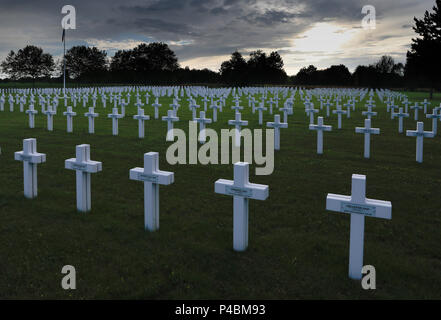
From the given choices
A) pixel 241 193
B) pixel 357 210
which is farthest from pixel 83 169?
pixel 357 210

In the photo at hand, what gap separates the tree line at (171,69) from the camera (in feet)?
322

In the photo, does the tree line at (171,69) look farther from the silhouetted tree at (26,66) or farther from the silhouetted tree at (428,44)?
the silhouetted tree at (428,44)

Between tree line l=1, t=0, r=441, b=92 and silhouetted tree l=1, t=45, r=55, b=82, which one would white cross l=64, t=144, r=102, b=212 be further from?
silhouetted tree l=1, t=45, r=55, b=82

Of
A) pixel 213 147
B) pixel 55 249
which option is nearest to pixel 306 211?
pixel 55 249

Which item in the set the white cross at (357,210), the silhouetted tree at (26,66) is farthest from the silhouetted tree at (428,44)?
the silhouetted tree at (26,66)

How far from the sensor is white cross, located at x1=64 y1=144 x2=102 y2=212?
5113 millimetres

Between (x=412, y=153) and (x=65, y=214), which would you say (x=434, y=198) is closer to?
(x=412, y=153)

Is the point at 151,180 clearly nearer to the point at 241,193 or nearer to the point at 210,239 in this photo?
the point at 210,239

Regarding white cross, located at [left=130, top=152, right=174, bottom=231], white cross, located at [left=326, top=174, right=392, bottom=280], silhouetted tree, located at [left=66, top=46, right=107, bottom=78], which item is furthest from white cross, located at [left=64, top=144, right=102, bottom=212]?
silhouetted tree, located at [left=66, top=46, right=107, bottom=78]

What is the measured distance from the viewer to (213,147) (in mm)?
11227

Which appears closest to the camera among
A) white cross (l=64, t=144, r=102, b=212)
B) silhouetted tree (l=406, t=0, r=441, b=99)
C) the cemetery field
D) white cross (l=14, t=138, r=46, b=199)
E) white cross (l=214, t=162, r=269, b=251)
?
the cemetery field

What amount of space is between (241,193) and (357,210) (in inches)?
43.4

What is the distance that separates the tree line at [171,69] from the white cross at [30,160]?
253 ft

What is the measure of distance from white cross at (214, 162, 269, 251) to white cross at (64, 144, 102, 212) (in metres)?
1.82
